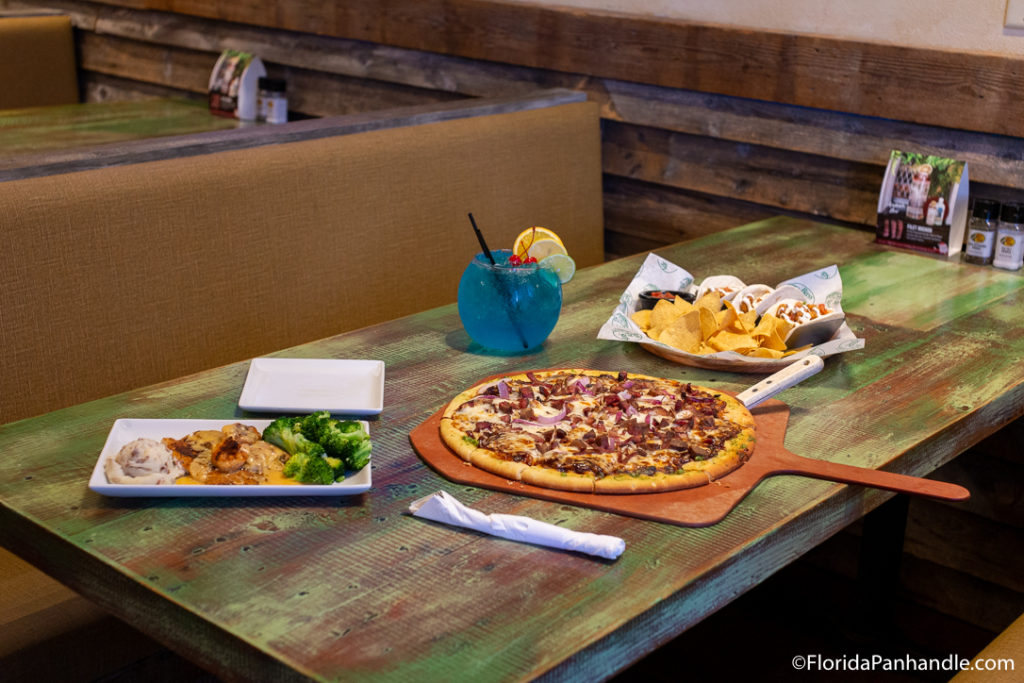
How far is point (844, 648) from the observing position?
7.90 feet

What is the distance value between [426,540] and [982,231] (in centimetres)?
155

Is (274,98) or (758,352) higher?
(274,98)

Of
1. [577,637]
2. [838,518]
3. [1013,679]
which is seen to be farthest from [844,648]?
[577,637]

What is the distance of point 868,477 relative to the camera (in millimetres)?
1206

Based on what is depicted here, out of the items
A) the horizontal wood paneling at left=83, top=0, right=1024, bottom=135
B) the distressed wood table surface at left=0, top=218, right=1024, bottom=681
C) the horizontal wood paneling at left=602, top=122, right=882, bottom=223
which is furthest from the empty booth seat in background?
the distressed wood table surface at left=0, top=218, right=1024, bottom=681

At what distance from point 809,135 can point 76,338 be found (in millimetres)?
1688

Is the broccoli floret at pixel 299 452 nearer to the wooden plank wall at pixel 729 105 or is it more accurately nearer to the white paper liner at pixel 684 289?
the white paper liner at pixel 684 289

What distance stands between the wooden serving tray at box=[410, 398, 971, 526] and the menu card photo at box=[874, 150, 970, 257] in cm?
114

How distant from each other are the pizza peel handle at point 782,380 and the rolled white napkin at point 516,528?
16.6 inches

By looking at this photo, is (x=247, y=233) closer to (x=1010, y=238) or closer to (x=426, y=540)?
(x=426, y=540)

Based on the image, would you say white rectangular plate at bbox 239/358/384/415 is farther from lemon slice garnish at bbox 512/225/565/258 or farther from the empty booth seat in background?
the empty booth seat in background

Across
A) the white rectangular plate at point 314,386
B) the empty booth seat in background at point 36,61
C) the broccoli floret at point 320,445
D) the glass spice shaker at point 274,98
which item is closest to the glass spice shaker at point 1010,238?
the white rectangular plate at point 314,386

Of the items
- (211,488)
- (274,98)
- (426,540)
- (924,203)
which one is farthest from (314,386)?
(274,98)

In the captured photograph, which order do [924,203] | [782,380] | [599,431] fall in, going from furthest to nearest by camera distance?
[924,203], [782,380], [599,431]
